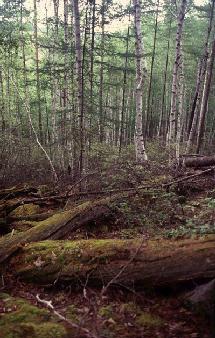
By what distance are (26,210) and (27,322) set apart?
5.56 meters

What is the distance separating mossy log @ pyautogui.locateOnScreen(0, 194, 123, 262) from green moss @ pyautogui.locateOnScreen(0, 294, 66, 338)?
1.29 meters

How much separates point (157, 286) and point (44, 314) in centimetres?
153

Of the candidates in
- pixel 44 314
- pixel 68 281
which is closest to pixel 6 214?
pixel 68 281

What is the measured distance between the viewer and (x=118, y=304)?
16.0 feet

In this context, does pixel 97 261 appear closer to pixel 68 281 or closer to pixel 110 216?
pixel 68 281

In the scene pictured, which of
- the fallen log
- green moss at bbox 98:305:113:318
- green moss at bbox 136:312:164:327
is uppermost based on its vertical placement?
the fallen log

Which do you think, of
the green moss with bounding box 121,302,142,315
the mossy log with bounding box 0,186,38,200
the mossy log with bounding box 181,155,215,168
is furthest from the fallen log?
the green moss with bounding box 121,302,142,315

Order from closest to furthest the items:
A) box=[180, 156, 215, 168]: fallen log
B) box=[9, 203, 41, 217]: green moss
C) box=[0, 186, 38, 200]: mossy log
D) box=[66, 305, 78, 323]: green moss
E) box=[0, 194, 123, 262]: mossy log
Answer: box=[66, 305, 78, 323]: green moss → box=[0, 194, 123, 262]: mossy log → box=[9, 203, 41, 217]: green moss → box=[0, 186, 38, 200]: mossy log → box=[180, 156, 215, 168]: fallen log

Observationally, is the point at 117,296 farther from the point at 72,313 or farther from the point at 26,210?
the point at 26,210

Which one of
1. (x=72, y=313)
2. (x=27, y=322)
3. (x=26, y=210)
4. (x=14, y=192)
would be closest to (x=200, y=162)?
(x=26, y=210)

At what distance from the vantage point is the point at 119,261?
540 centimetres

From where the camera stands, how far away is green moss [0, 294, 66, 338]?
4.28 meters

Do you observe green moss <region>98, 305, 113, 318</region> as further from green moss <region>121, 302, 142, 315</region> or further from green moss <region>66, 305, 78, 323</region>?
green moss <region>66, 305, 78, 323</region>

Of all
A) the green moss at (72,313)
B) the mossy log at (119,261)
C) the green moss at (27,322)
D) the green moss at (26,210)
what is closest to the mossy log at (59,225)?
the mossy log at (119,261)
